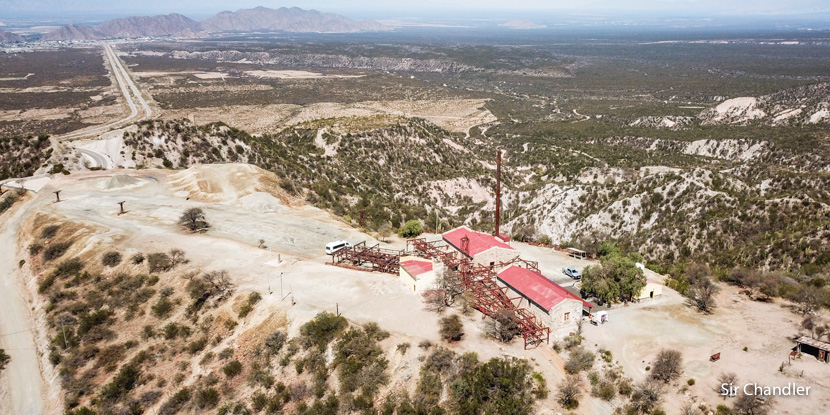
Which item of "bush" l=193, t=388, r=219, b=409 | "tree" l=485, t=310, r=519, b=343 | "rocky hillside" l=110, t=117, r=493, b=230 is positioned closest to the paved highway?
"rocky hillside" l=110, t=117, r=493, b=230

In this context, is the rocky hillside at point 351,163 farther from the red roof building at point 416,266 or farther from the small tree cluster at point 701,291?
the small tree cluster at point 701,291

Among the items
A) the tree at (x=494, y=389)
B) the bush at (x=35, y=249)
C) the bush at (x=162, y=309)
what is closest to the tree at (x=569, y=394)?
the tree at (x=494, y=389)

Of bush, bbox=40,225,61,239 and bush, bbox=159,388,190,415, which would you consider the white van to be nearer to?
bush, bbox=159,388,190,415

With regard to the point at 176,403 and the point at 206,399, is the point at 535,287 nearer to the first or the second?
the point at 206,399

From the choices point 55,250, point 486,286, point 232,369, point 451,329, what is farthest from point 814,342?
point 55,250

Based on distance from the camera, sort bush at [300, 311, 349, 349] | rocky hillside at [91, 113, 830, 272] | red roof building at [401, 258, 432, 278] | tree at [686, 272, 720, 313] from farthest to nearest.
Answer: rocky hillside at [91, 113, 830, 272], red roof building at [401, 258, 432, 278], tree at [686, 272, 720, 313], bush at [300, 311, 349, 349]

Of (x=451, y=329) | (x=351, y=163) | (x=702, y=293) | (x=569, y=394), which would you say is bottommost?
(x=351, y=163)
